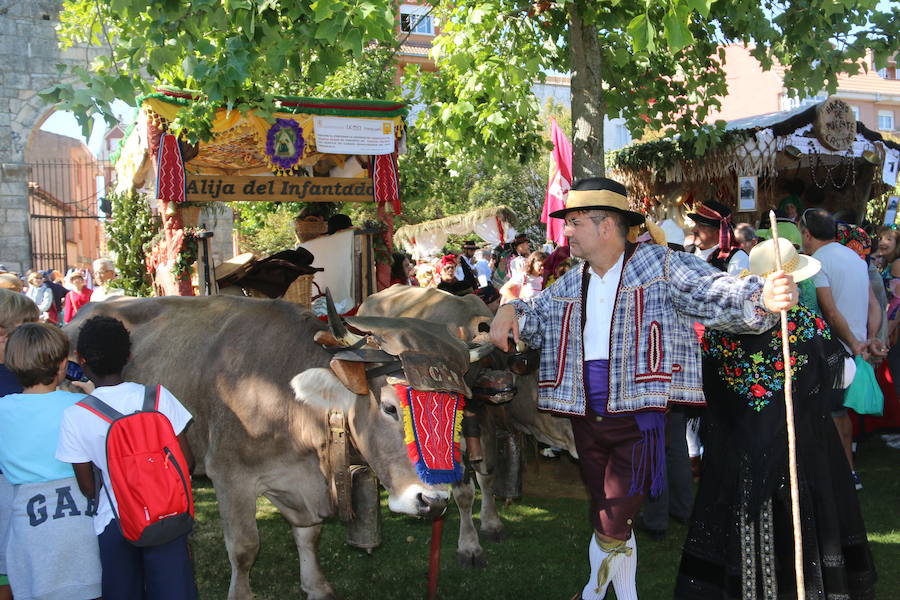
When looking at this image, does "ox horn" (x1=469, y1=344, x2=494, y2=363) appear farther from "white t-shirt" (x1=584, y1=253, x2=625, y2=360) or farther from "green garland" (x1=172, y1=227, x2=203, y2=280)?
"green garland" (x1=172, y1=227, x2=203, y2=280)

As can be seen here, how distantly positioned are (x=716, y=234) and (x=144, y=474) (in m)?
5.12

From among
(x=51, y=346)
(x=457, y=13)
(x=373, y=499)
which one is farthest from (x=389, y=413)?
(x=457, y=13)

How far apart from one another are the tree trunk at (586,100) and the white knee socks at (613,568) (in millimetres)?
4000

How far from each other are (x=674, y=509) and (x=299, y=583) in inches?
106

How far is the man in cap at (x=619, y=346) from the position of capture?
11.9 ft

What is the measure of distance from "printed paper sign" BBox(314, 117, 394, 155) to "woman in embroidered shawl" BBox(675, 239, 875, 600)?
4809mm

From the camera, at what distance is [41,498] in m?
3.12

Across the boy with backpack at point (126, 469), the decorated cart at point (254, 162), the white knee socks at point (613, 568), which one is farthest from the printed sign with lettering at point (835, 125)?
the boy with backpack at point (126, 469)

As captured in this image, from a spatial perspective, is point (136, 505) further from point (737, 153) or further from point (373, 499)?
point (737, 153)

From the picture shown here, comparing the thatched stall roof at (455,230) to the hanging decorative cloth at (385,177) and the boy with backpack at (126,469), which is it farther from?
the boy with backpack at (126,469)

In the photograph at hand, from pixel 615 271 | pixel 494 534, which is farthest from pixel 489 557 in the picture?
pixel 615 271

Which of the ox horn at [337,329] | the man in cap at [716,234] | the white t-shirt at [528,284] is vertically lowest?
the ox horn at [337,329]

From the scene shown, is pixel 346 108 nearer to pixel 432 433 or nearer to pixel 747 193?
pixel 432 433

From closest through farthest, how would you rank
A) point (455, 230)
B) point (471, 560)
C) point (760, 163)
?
1. point (471, 560)
2. point (760, 163)
3. point (455, 230)
